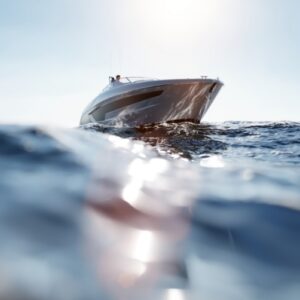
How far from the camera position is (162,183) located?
1.67 metres

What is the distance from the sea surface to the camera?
0.73 meters

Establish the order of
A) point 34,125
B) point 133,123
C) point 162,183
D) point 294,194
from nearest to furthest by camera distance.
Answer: point 162,183
point 294,194
point 34,125
point 133,123

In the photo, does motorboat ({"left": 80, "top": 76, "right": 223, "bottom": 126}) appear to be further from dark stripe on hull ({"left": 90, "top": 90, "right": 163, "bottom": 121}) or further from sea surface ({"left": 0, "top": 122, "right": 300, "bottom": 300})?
sea surface ({"left": 0, "top": 122, "right": 300, "bottom": 300})

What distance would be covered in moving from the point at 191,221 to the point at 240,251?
0.76 feet

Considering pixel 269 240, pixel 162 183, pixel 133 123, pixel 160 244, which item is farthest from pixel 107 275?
pixel 133 123

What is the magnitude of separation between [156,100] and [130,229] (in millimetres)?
9828

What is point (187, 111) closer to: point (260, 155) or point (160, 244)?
point (260, 155)

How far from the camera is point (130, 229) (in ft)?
3.41

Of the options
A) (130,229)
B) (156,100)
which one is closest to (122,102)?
(156,100)

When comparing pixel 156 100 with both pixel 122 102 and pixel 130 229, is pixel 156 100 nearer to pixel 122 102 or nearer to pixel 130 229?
pixel 122 102

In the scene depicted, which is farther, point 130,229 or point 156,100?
point 156,100

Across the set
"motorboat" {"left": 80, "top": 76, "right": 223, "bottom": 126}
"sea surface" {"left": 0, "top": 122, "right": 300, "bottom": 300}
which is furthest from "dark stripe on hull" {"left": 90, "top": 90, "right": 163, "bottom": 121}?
"sea surface" {"left": 0, "top": 122, "right": 300, "bottom": 300}

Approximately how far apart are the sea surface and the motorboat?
8.85 metres

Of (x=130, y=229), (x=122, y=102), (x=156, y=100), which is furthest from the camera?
(x=122, y=102)
